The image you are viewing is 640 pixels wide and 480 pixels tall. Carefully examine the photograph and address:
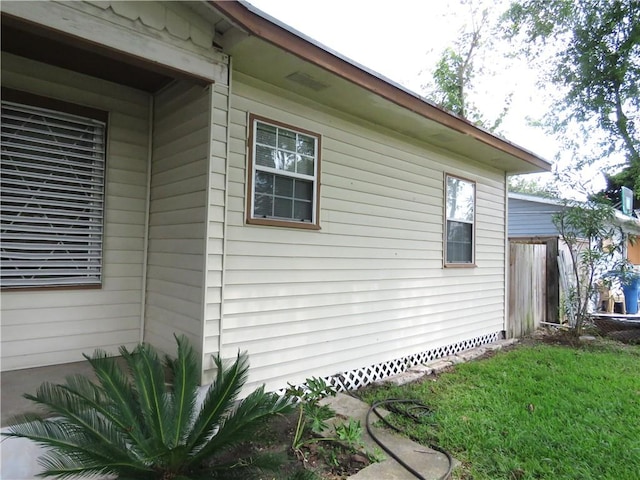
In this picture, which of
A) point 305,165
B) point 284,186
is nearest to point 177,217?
point 284,186

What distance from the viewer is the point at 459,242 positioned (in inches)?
233

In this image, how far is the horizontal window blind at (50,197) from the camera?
3.02m

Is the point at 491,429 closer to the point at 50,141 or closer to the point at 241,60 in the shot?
the point at 241,60

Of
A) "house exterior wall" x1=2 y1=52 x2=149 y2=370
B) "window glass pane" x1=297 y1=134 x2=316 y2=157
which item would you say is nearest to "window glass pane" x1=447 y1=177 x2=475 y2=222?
"window glass pane" x1=297 y1=134 x2=316 y2=157

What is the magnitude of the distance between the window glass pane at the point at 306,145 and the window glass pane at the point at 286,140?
75 mm

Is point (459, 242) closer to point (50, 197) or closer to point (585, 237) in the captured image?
point (585, 237)

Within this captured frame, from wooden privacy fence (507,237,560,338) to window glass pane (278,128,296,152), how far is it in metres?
5.43

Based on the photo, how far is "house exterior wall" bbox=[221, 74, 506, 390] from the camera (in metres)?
3.32

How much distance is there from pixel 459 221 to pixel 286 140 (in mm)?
3420

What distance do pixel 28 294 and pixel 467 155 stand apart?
580 centimetres

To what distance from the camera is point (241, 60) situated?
317 centimetres

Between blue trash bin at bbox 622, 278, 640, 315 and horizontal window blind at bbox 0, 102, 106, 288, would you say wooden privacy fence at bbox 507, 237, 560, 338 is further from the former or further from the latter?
horizontal window blind at bbox 0, 102, 106, 288

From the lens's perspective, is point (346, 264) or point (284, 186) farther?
point (346, 264)

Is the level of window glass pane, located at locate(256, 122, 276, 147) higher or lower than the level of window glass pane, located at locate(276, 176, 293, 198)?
higher
